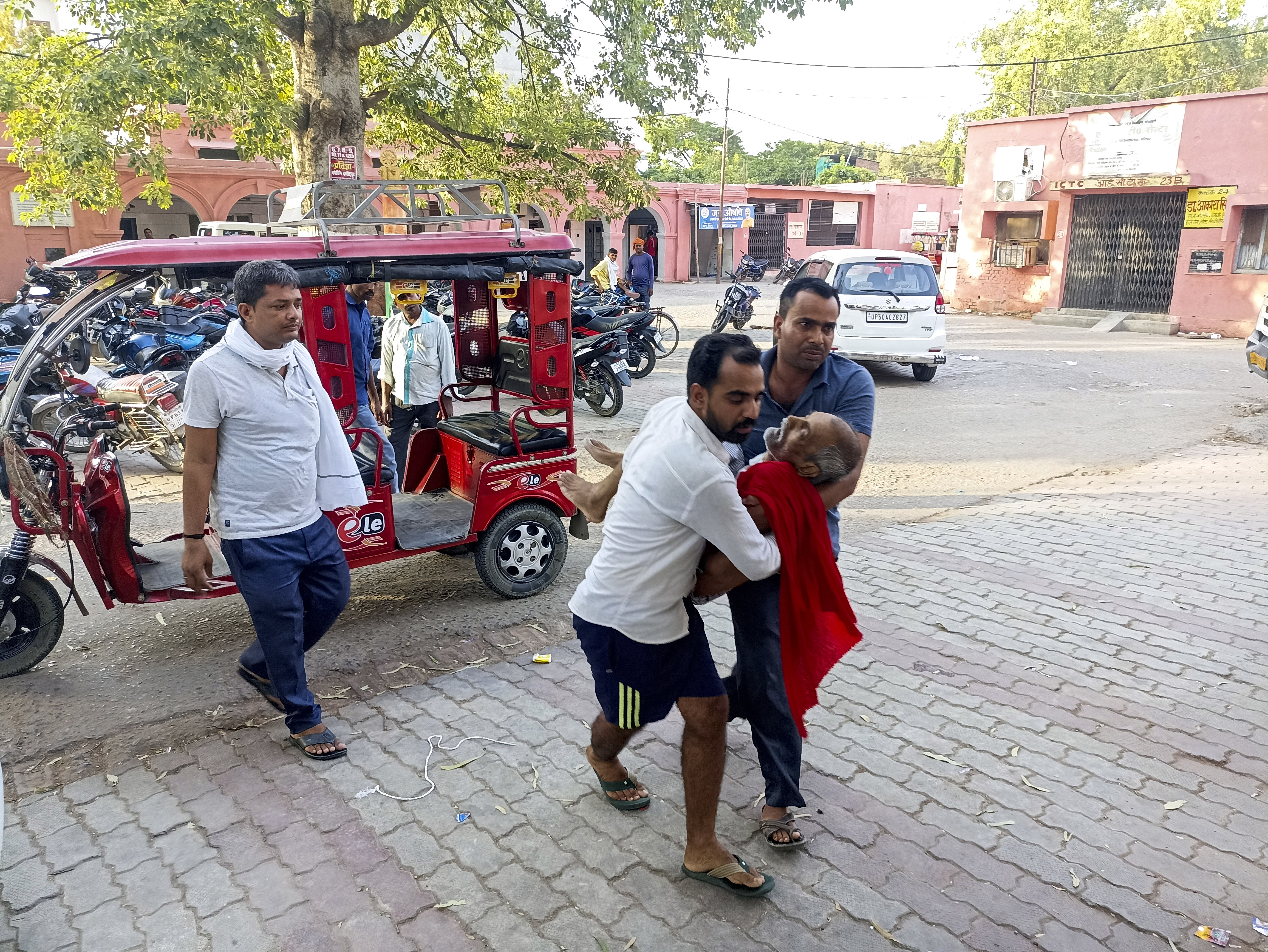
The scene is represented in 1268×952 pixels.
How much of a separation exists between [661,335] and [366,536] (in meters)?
11.3

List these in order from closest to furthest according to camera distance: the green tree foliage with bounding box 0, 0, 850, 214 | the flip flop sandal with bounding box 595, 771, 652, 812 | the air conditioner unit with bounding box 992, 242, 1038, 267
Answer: the flip flop sandal with bounding box 595, 771, 652, 812, the green tree foliage with bounding box 0, 0, 850, 214, the air conditioner unit with bounding box 992, 242, 1038, 267

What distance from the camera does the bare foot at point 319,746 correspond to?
3408 mm

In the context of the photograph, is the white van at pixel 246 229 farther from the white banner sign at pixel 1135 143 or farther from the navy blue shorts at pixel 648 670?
the white banner sign at pixel 1135 143

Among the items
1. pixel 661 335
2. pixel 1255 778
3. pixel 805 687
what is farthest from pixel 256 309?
pixel 661 335

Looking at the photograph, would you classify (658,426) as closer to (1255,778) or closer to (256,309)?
(256,309)

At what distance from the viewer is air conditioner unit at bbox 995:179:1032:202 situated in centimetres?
2117

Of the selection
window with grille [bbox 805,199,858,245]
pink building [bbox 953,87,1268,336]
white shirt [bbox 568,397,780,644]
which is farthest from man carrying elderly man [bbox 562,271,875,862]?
window with grille [bbox 805,199,858,245]

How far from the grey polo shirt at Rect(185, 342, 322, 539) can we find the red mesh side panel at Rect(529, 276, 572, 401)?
1.85 metres

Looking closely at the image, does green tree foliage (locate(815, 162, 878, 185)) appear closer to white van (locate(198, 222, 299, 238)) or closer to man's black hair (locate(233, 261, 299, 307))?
white van (locate(198, 222, 299, 238))

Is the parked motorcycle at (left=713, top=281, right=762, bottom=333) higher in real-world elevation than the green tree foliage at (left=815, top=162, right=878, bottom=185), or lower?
lower

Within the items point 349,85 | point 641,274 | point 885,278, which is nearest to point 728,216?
point 641,274

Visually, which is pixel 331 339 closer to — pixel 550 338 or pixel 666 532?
pixel 550 338

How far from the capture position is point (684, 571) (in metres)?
2.51

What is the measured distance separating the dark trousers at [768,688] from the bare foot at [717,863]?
0.32m
